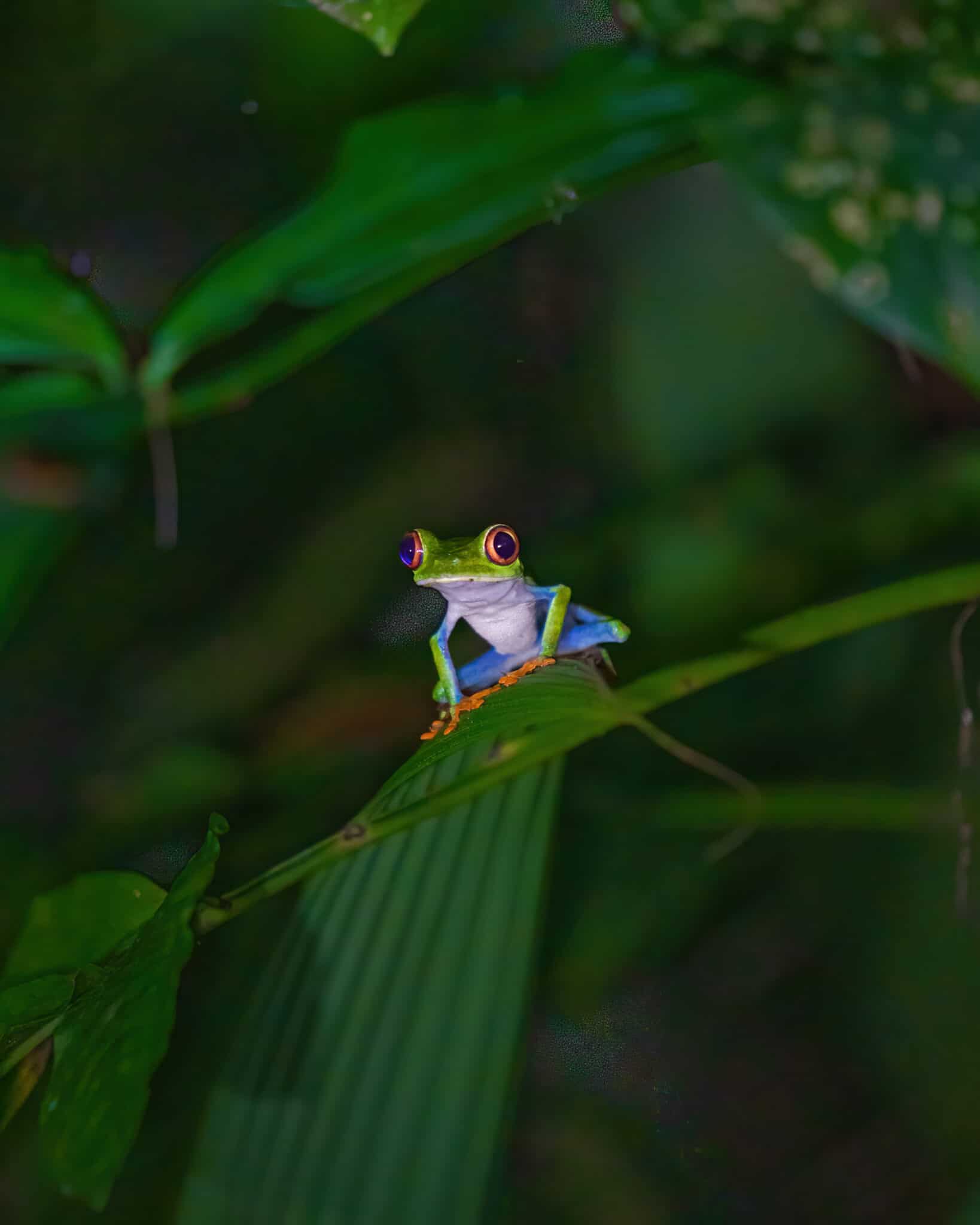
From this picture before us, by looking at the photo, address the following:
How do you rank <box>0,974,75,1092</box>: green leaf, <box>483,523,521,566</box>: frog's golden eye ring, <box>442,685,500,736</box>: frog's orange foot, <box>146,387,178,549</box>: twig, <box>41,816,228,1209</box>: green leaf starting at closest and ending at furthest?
<box>41,816,228,1209</box>: green leaf → <box>0,974,75,1092</box>: green leaf → <box>442,685,500,736</box>: frog's orange foot → <box>483,523,521,566</box>: frog's golden eye ring → <box>146,387,178,549</box>: twig

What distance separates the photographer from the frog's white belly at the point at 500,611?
0.98 m

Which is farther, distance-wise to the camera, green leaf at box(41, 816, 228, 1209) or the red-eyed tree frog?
the red-eyed tree frog

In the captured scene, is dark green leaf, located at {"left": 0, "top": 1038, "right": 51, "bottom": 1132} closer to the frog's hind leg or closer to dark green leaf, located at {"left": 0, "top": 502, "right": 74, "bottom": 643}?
dark green leaf, located at {"left": 0, "top": 502, "right": 74, "bottom": 643}

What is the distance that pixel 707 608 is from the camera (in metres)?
1.05

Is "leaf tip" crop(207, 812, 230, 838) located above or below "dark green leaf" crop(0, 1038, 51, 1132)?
above

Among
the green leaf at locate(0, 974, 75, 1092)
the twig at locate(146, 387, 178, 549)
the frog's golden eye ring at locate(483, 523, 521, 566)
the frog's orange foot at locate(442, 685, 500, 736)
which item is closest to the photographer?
the green leaf at locate(0, 974, 75, 1092)

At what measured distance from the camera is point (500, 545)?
0.94m

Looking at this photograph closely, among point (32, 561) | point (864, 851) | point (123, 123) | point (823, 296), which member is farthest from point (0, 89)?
point (864, 851)

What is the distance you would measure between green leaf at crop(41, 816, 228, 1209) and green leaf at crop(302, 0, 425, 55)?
2.45 ft

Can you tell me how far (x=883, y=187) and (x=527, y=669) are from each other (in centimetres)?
53

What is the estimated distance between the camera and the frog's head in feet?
3.09

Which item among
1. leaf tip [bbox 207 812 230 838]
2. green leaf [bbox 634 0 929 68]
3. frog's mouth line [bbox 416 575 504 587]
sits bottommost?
leaf tip [bbox 207 812 230 838]

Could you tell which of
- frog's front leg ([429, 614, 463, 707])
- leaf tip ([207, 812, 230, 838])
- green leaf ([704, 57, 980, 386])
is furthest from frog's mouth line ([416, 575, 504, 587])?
green leaf ([704, 57, 980, 386])

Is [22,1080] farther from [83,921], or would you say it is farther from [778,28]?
[778,28]
